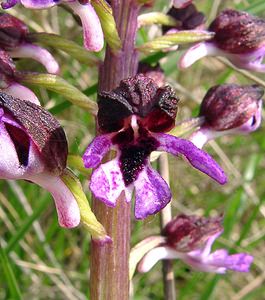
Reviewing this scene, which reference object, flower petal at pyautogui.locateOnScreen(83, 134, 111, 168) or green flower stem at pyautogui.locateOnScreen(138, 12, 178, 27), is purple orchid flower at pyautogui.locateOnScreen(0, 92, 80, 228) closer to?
flower petal at pyautogui.locateOnScreen(83, 134, 111, 168)

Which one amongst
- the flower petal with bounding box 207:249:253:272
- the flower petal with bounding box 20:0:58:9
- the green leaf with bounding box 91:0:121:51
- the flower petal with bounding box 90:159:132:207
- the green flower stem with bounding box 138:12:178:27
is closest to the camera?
the flower petal with bounding box 90:159:132:207

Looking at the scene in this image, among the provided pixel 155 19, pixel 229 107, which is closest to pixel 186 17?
pixel 155 19

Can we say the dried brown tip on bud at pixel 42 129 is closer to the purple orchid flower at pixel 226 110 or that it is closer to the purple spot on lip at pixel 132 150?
the purple spot on lip at pixel 132 150

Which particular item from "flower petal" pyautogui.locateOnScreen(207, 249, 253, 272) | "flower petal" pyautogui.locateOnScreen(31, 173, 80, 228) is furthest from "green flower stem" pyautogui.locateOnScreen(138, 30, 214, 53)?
"flower petal" pyautogui.locateOnScreen(207, 249, 253, 272)

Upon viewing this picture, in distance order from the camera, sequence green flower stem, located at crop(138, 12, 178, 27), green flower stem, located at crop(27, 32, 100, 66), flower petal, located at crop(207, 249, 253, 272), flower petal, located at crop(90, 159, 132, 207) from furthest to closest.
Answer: flower petal, located at crop(207, 249, 253, 272) → green flower stem, located at crop(138, 12, 178, 27) → green flower stem, located at crop(27, 32, 100, 66) → flower petal, located at crop(90, 159, 132, 207)

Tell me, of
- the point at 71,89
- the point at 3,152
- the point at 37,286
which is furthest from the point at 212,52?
the point at 37,286

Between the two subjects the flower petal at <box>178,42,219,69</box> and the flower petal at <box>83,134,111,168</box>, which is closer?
the flower petal at <box>83,134,111,168</box>

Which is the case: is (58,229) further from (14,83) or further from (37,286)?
(14,83)
